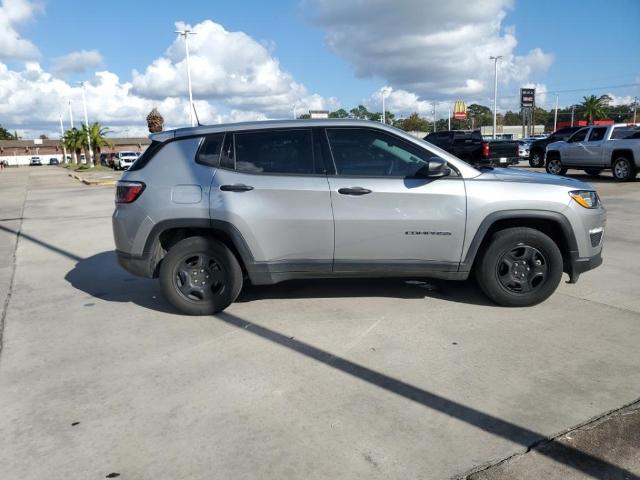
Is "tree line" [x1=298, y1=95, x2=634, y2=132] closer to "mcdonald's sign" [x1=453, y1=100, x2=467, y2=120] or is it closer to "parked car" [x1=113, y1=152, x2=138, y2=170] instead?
"mcdonald's sign" [x1=453, y1=100, x2=467, y2=120]

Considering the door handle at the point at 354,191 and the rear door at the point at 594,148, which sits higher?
the rear door at the point at 594,148

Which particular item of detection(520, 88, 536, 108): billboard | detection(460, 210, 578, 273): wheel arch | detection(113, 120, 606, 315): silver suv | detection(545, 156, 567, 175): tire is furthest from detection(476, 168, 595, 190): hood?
detection(520, 88, 536, 108): billboard

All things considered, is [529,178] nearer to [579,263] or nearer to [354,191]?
[579,263]

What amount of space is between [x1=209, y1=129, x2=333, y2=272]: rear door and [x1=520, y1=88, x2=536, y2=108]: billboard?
6339 centimetres

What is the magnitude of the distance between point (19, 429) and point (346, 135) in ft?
11.0

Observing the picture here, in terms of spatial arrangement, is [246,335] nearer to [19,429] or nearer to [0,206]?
[19,429]

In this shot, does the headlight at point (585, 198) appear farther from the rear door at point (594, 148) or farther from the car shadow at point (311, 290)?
the rear door at point (594, 148)

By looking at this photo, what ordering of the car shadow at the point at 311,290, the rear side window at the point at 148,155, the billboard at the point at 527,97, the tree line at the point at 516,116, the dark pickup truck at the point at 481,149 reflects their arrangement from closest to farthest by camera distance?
the rear side window at the point at 148,155 < the car shadow at the point at 311,290 < the dark pickup truck at the point at 481,149 < the billboard at the point at 527,97 < the tree line at the point at 516,116

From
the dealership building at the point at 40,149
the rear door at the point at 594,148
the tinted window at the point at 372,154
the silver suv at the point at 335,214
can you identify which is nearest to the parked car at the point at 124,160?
the rear door at the point at 594,148

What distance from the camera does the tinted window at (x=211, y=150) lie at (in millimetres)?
4727

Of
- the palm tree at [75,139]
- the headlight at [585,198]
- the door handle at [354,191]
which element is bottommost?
the headlight at [585,198]

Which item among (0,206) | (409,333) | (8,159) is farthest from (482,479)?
(8,159)

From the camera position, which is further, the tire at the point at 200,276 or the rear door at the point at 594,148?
the rear door at the point at 594,148

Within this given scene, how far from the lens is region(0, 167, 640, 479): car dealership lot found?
2.75 meters
